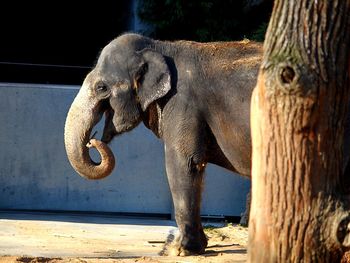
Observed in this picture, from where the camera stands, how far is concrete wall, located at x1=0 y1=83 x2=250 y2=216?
40.6 feet

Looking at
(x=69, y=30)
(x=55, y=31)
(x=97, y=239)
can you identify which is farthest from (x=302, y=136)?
(x=55, y=31)

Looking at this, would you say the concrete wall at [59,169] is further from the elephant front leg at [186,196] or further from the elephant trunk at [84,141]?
the elephant front leg at [186,196]

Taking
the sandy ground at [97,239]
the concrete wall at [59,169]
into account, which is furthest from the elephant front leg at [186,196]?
the concrete wall at [59,169]

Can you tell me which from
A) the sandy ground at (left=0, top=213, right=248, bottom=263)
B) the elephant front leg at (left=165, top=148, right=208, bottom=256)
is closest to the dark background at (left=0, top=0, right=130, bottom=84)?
the sandy ground at (left=0, top=213, right=248, bottom=263)

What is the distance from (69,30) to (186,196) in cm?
943

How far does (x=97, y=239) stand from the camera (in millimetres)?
10445

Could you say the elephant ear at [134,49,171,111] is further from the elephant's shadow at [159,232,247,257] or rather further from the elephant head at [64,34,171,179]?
the elephant's shadow at [159,232,247,257]

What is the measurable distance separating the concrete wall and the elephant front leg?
2.97 m

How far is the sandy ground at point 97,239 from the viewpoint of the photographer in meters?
9.27

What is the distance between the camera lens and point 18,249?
952cm

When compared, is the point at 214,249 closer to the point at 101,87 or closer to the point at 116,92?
the point at 116,92

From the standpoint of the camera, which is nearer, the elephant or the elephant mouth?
the elephant

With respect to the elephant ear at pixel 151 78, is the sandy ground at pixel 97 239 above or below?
below

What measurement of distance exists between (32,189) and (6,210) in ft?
1.27
